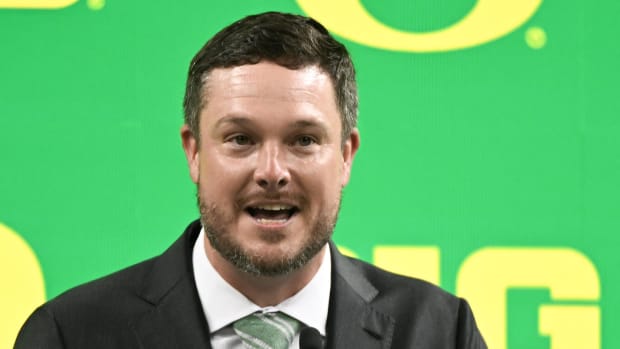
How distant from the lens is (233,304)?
219 centimetres

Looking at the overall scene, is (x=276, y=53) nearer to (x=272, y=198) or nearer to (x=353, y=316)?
(x=272, y=198)

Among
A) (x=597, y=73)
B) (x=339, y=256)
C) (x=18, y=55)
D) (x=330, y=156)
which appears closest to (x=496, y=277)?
(x=597, y=73)

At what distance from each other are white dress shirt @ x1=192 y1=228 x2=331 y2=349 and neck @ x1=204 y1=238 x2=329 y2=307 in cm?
2

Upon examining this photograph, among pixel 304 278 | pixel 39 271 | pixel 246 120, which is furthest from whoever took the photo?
A: pixel 39 271

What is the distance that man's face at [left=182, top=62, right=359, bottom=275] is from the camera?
82.3 inches

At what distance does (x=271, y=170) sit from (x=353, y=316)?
0.44 metres

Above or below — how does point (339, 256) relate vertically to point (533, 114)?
below

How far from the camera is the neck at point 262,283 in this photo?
221 centimetres

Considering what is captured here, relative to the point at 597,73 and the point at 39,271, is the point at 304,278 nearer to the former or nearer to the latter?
the point at 39,271

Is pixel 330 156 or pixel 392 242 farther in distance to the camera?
pixel 392 242

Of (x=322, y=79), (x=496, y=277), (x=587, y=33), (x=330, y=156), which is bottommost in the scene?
(x=496, y=277)

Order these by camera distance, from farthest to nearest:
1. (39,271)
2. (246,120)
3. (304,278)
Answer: (39,271) → (304,278) → (246,120)

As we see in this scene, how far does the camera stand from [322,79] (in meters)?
2.20

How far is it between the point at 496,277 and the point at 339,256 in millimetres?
941
